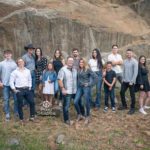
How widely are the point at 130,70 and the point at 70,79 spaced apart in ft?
6.26

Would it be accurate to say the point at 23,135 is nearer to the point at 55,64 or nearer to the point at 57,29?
the point at 55,64

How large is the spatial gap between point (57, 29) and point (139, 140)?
569 centimetres

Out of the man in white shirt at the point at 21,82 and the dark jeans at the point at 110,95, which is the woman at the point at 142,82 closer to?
the dark jeans at the point at 110,95

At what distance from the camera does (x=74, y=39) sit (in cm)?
1634

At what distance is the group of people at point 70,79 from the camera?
12508 millimetres

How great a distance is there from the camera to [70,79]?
1252 centimetres

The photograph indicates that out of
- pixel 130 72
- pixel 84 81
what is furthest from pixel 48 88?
pixel 130 72

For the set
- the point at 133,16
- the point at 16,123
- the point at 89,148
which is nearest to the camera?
the point at 89,148

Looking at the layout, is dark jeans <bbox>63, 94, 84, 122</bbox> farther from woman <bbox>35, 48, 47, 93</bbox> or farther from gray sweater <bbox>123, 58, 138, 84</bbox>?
gray sweater <bbox>123, 58, 138, 84</bbox>

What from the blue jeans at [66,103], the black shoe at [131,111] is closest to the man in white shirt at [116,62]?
the black shoe at [131,111]

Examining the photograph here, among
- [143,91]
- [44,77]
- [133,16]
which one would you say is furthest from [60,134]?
[133,16]

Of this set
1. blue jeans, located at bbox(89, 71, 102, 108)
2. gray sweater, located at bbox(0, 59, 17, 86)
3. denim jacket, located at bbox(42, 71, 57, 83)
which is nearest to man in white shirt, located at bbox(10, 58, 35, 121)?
gray sweater, located at bbox(0, 59, 17, 86)

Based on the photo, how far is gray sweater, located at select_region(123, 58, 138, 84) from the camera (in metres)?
13.2

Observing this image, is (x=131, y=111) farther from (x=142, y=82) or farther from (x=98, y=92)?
(x=98, y=92)
